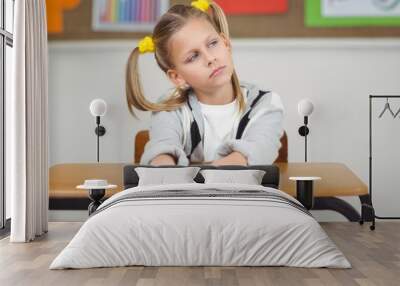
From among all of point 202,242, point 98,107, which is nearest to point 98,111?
point 98,107

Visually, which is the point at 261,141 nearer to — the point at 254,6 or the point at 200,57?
the point at 200,57

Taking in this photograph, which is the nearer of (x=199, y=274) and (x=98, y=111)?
(x=199, y=274)

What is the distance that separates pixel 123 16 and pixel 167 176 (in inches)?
74.0

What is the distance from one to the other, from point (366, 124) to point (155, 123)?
2260mm

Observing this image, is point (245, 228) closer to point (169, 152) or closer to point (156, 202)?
point (156, 202)

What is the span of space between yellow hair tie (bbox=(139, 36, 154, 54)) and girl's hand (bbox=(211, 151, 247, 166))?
4.59 ft

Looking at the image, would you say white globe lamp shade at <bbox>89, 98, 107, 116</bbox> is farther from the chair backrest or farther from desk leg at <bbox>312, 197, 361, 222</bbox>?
desk leg at <bbox>312, 197, 361, 222</bbox>

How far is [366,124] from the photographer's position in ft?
23.3

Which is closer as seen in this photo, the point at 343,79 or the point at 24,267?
the point at 24,267

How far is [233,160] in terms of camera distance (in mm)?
6941

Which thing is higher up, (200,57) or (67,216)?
(200,57)

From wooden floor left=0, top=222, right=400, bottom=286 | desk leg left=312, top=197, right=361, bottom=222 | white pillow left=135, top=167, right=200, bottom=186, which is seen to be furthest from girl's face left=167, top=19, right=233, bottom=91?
wooden floor left=0, top=222, right=400, bottom=286

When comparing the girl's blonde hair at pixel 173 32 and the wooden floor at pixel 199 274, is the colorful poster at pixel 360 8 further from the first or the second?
the wooden floor at pixel 199 274

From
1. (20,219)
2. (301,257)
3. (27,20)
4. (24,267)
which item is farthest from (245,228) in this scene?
(27,20)
